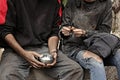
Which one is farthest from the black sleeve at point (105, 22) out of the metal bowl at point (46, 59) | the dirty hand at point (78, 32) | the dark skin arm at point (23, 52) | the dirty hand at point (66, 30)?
the dark skin arm at point (23, 52)

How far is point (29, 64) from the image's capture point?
367 cm

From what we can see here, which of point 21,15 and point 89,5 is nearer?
point 21,15

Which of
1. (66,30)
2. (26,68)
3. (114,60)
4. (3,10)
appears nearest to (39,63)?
(26,68)

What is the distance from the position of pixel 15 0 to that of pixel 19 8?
9 cm

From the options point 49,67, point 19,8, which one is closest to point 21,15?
point 19,8

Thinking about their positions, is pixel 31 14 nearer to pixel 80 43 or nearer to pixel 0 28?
pixel 0 28

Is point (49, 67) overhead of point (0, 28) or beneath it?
beneath

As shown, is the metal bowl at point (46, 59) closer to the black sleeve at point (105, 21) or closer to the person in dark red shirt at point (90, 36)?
the person in dark red shirt at point (90, 36)

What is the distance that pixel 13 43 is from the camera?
3.64 m

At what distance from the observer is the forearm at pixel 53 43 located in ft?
12.6

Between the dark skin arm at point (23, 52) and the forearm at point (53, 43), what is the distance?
0.24 metres

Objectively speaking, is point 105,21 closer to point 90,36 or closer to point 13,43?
point 90,36

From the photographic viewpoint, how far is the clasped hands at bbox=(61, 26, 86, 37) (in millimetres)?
3851

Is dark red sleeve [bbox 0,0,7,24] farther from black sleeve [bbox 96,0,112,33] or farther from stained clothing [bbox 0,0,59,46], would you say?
black sleeve [bbox 96,0,112,33]
